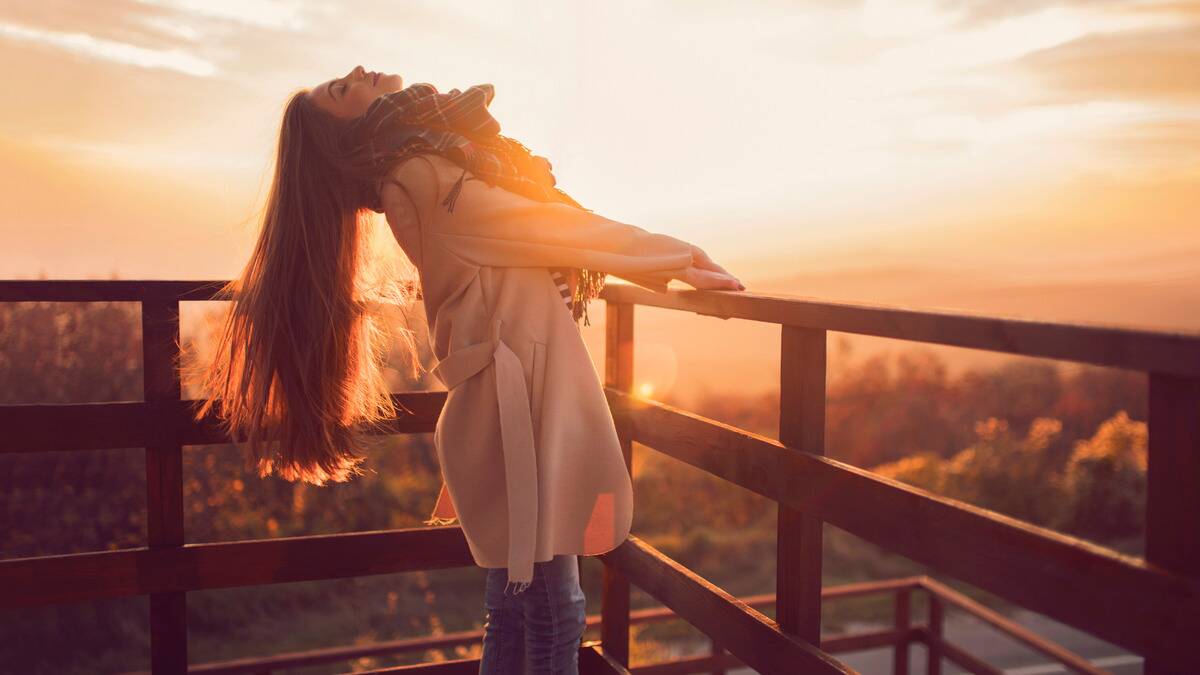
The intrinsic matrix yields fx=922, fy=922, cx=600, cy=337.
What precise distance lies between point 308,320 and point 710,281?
2.79 feet

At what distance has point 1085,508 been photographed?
66.0ft

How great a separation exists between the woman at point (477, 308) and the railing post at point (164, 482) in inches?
9.0

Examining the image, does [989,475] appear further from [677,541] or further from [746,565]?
[677,541]

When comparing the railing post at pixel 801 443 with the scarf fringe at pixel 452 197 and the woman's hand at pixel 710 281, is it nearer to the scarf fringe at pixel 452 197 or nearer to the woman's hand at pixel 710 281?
the woman's hand at pixel 710 281

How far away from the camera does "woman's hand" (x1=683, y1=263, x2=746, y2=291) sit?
1.82 meters

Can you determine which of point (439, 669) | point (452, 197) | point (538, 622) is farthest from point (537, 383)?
point (439, 669)

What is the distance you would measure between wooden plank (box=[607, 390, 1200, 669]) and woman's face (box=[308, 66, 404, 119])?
1041mm

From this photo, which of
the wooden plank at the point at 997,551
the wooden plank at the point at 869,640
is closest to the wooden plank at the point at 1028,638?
the wooden plank at the point at 869,640

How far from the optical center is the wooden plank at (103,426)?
2080 millimetres

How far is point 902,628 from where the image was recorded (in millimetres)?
5449

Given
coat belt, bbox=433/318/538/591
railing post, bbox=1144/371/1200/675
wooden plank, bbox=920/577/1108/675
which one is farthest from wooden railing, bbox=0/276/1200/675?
wooden plank, bbox=920/577/1108/675

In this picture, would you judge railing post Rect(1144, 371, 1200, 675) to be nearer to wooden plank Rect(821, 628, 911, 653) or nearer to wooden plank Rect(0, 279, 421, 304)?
wooden plank Rect(0, 279, 421, 304)

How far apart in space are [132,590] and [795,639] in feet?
5.08

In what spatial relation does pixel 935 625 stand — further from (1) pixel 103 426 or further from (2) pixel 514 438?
(1) pixel 103 426
